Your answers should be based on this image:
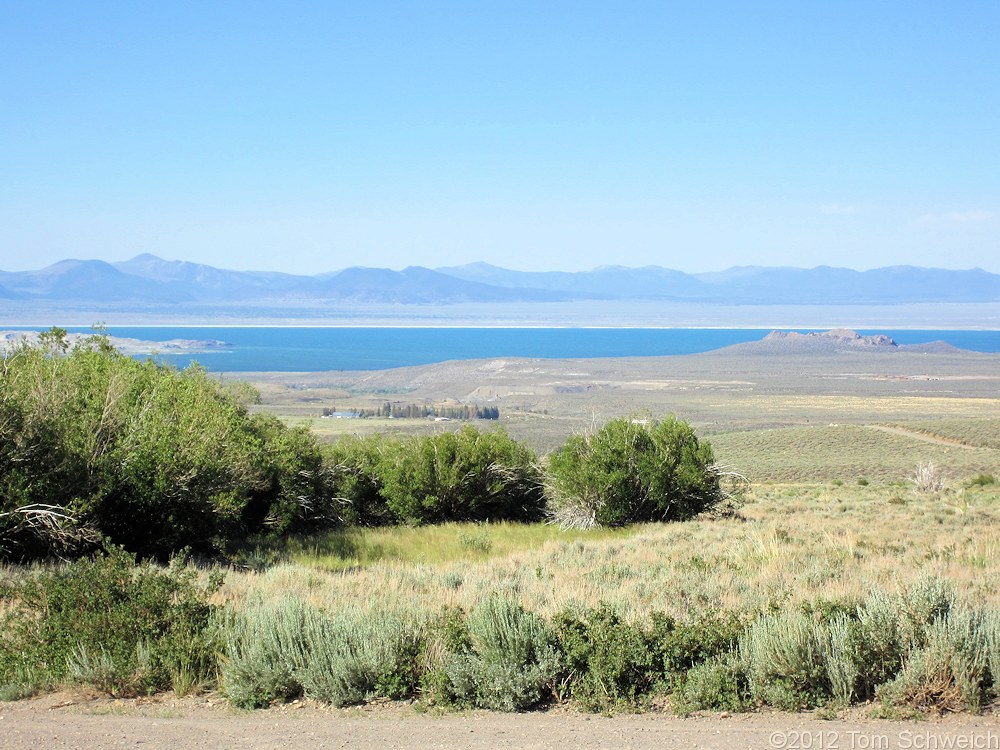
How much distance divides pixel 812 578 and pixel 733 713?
476cm

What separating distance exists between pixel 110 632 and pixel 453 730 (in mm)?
3107

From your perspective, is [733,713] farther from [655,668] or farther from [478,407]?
[478,407]

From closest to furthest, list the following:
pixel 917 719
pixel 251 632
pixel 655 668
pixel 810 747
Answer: pixel 810 747, pixel 917 719, pixel 655 668, pixel 251 632

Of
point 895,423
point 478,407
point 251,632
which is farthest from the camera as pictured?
point 478,407

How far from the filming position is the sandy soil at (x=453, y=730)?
19.1ft

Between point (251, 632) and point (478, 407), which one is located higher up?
point (251, 632)

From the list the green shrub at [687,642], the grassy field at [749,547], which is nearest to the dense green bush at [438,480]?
the grassy field at [749,547]

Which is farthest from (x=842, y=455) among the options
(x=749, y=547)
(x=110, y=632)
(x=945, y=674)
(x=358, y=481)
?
(x=110, y=632)

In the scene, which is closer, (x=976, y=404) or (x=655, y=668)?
(x=655, y=668)

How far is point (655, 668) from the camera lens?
6.94 meters

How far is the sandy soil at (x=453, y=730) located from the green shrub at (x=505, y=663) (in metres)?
0.20

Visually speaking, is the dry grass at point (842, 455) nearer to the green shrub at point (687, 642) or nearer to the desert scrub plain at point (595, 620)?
the desert scrub plain at point (595, 620)

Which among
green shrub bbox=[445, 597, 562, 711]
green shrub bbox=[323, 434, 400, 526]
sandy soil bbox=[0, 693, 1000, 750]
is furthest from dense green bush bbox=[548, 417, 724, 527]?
sandy soil bbox=[0, 693, 1000, 750]

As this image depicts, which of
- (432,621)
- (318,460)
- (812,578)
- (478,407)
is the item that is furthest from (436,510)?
(478,407)
